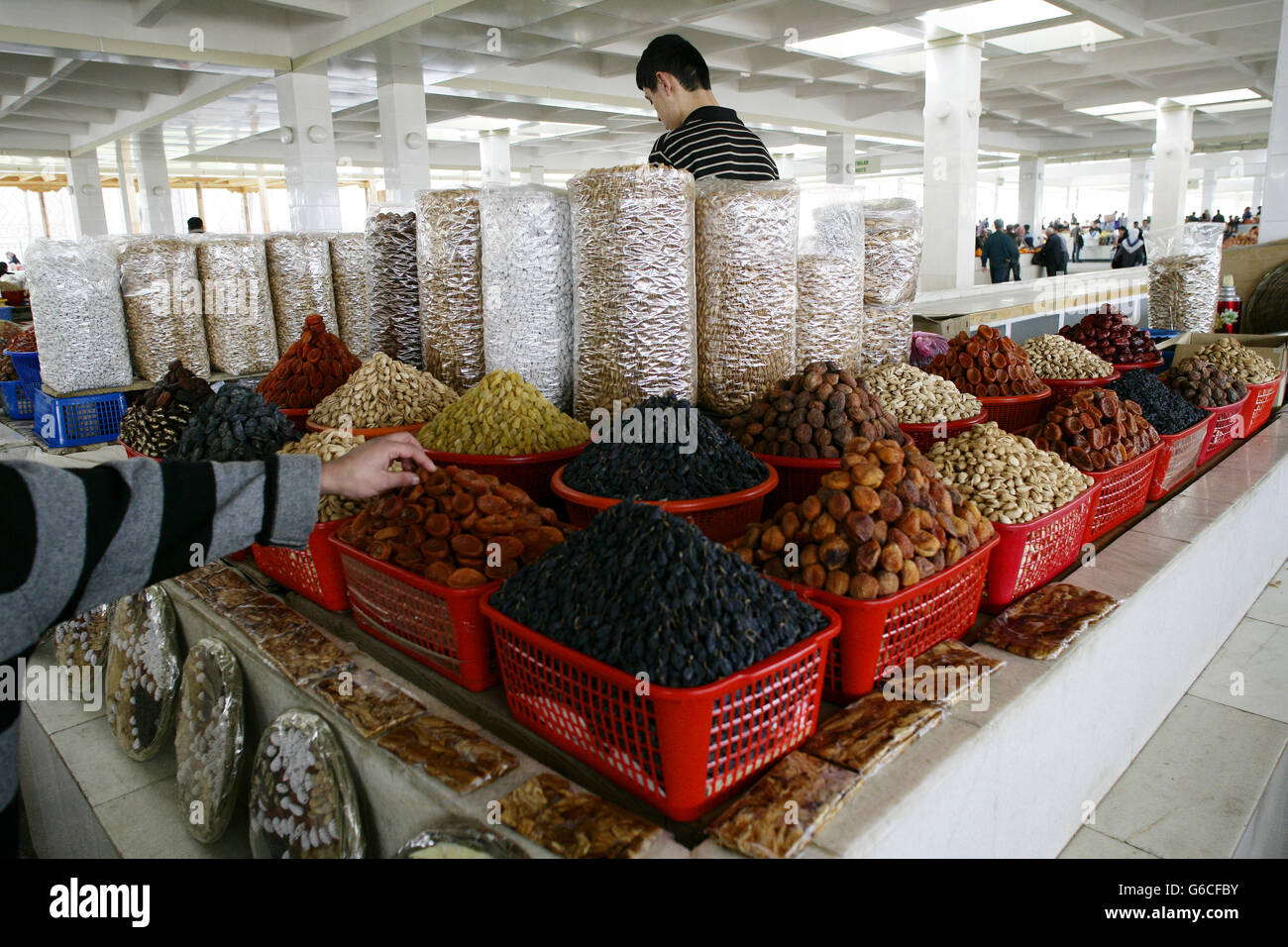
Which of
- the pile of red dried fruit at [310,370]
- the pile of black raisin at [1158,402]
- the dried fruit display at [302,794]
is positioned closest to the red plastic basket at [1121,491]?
the pile of black raisin at [1158,402]

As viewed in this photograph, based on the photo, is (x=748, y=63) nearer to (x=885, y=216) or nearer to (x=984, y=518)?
(x=885, y=216)

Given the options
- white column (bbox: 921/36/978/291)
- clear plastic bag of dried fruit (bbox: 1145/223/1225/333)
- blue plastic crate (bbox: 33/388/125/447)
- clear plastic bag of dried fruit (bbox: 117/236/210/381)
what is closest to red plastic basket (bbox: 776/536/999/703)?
clear plastic bag of dried fruit (bbox: 117/236/210/381)

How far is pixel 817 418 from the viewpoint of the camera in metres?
1.52

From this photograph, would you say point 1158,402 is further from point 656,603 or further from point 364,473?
point 364,473

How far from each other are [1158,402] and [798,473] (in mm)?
1045

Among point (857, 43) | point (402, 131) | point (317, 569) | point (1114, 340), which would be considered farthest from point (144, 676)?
point (857, 43)

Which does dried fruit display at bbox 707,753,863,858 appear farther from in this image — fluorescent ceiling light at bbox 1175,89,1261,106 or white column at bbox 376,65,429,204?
fluorescent ceiling light at bbox 1175,89,1261,106

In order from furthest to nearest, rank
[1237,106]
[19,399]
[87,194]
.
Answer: [1237,106], [87,194], [19,399]

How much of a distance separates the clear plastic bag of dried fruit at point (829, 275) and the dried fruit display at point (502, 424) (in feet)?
2.03

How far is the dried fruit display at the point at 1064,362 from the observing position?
226 centimetres

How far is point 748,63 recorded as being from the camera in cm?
841

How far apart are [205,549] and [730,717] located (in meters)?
0.60

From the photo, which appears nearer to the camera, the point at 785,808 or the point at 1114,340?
the point at 785,808

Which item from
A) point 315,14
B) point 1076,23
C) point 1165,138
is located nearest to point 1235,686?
point 315,14
